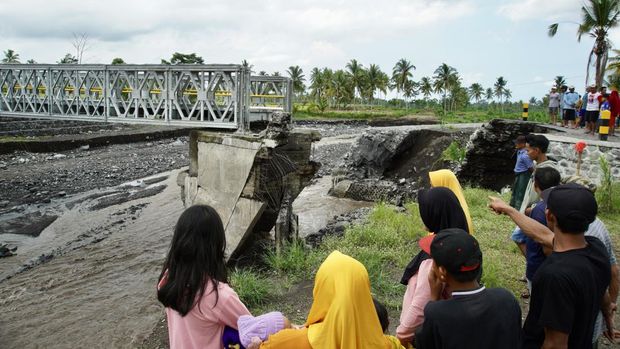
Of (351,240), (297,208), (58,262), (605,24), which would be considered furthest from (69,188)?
(605,24)

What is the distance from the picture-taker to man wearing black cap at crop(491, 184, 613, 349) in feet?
8.41

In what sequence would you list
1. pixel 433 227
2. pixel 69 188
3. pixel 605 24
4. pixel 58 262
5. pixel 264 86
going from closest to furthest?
pixel 433 227 → pixel 58 262 → pixel 69 188 → pixel 605 24 → pixel 264 86

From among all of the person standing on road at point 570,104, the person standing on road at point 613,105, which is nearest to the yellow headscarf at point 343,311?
the person standing on road at point 613,105

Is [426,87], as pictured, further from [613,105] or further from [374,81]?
[613,105]

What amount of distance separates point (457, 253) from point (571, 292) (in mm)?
720

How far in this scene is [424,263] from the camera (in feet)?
9.98

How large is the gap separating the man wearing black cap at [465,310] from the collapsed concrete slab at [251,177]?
18.7ft

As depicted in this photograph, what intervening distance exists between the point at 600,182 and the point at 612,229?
2283 mm

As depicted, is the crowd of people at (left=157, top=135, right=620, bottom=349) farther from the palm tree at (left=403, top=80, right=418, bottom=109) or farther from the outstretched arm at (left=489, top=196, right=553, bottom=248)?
the palm tree at (left=403, top=80, right=418, bottom=109)

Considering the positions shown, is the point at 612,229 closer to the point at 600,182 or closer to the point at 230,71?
the point at 600,182

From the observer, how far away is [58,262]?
9.96m

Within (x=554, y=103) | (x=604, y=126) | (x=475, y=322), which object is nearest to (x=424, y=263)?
(x=475, y=322)

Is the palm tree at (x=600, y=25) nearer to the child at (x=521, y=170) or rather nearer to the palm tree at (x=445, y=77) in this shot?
the child at (x=521, y=170)

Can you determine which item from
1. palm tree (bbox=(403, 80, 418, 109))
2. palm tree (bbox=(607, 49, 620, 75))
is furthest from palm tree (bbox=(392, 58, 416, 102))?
palm tree (bbox=(607, 49, 620, 75))
